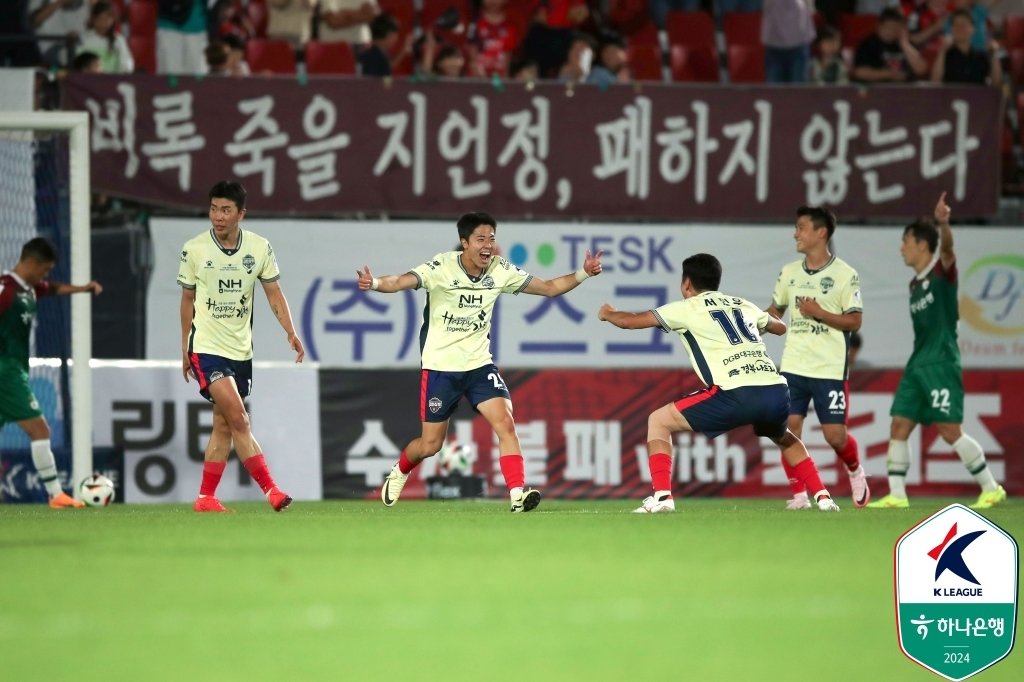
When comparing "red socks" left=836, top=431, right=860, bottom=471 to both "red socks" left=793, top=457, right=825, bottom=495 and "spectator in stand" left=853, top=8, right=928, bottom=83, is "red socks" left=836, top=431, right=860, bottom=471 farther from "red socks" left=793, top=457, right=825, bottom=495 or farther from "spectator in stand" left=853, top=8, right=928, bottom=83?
"spectator in stand" left=853, top=8, right=928, bottom=83

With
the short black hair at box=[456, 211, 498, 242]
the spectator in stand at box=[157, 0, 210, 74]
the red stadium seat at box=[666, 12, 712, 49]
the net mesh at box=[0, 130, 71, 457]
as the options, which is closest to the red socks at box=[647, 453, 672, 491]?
the short black hair at box=[456, 211, 498, 242]

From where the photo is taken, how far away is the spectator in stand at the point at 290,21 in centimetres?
1747

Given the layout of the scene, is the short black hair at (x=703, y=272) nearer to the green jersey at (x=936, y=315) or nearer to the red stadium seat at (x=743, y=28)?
the green jersey at (x=936, y=315)

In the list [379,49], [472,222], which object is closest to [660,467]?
[472,222]

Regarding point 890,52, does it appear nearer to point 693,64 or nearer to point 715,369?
point 693,64

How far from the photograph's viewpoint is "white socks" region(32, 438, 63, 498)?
12602mm

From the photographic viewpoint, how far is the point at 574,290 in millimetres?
16391

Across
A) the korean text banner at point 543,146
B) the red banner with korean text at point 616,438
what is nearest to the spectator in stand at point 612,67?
the korean text banner at point 543,146

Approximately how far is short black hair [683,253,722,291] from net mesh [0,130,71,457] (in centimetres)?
590

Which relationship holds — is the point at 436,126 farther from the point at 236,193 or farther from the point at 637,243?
the point at 236,193

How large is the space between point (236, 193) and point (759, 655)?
6936 millimetres

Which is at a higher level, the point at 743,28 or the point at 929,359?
the point at 743,28

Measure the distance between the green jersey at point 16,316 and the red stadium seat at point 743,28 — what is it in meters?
9.14

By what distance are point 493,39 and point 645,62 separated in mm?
1692
